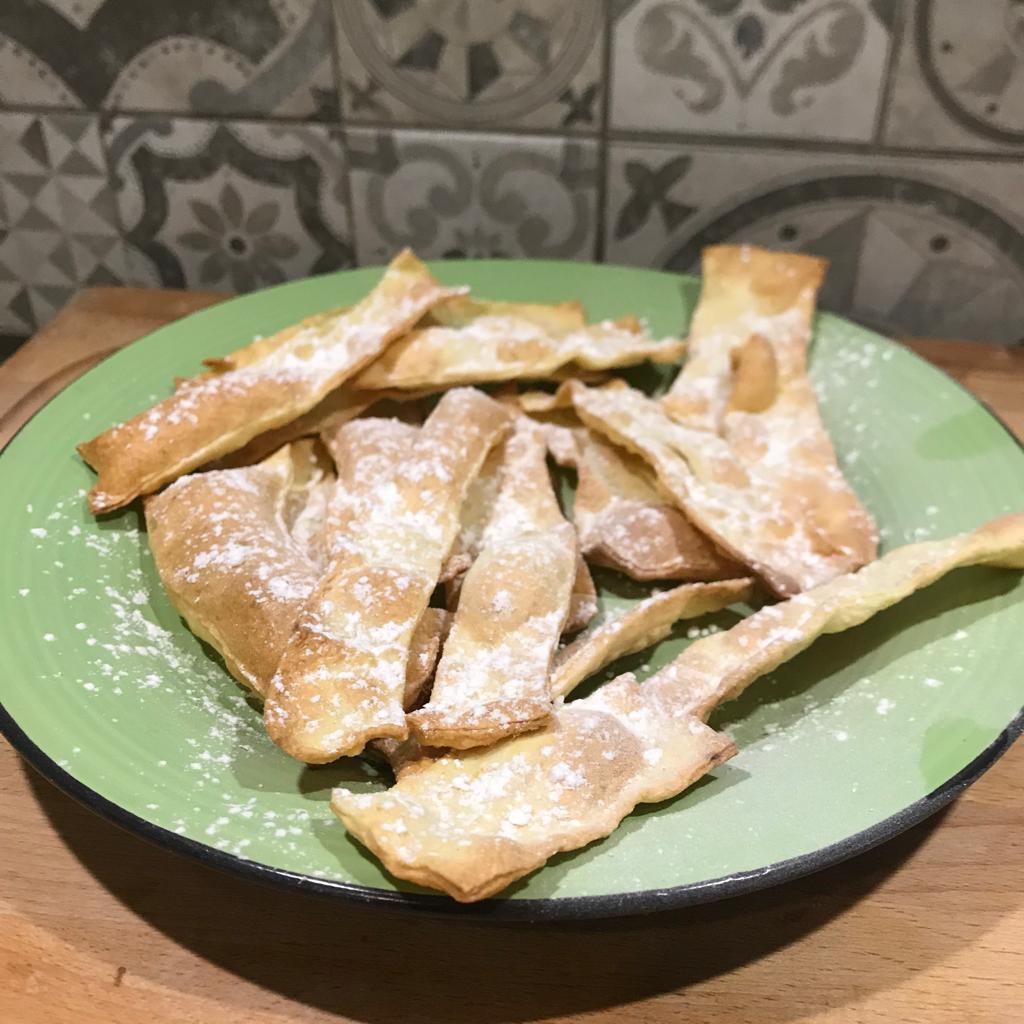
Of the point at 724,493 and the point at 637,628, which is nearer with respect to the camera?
the point at 637,628

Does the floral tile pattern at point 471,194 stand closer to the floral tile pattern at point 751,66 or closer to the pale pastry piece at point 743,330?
the floral tile pattern at point 751,66

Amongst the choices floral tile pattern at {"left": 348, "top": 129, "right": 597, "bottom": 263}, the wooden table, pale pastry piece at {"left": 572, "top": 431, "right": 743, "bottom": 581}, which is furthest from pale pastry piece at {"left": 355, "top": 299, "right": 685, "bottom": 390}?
the wooden table

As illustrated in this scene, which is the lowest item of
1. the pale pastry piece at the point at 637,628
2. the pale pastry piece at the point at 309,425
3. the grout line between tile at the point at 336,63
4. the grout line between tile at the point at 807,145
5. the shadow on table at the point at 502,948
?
the shadow on table at the point at 502,948

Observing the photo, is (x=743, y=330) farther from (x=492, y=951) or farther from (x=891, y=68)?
(x=492, y=951)

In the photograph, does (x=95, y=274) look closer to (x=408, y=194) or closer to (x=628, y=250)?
(x=408, y=194)

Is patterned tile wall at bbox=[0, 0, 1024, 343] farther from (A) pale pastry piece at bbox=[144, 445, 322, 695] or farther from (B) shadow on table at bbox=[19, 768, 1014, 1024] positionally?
(B) shadow on table at bbox=[19, 768, 1014, 1024]

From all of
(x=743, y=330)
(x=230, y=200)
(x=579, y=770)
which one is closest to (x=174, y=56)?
(x=230, y=200)

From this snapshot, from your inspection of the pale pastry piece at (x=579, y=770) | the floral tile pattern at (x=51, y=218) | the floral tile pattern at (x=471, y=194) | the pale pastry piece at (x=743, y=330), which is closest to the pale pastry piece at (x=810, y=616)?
the pale pastry piece at (x=579, y=770)
